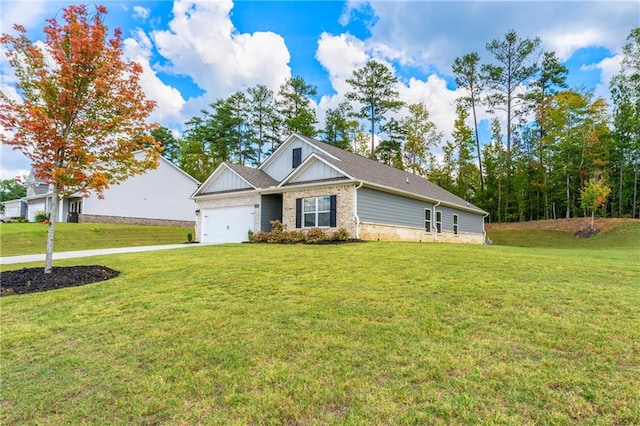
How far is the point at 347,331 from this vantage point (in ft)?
14.4

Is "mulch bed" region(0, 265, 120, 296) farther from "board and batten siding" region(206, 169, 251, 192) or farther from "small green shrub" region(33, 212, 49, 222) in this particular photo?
"small green shrub" region(33, 212, 49, 222)

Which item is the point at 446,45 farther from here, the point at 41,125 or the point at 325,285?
the point at 41,125

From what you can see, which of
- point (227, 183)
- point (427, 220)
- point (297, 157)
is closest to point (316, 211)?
point (297, 157)

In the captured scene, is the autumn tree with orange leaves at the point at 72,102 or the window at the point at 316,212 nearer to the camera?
the autumn tree with orange leaves at the point at 72,102

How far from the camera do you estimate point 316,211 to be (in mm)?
16734

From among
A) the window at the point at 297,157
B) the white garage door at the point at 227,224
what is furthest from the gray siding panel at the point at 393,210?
the white garage door at the point at 227,224

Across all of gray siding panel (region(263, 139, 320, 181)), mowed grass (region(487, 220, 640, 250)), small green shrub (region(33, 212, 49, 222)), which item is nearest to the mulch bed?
gray siding panel (region(263, 139, 320, 181))

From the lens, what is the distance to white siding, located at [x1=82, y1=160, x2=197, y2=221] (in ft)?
98.8

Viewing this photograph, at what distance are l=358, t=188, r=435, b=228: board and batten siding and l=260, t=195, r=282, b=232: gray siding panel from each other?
548cm

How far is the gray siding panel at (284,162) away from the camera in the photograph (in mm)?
20219

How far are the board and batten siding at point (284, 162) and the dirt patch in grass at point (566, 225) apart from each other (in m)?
19.7

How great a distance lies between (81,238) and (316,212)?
605 inches

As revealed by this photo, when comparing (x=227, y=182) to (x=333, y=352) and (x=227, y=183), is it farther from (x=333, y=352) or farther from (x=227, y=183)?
(x=333, y=352)

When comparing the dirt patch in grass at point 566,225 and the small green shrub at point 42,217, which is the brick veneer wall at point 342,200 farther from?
the small green shrub at point 42,217
